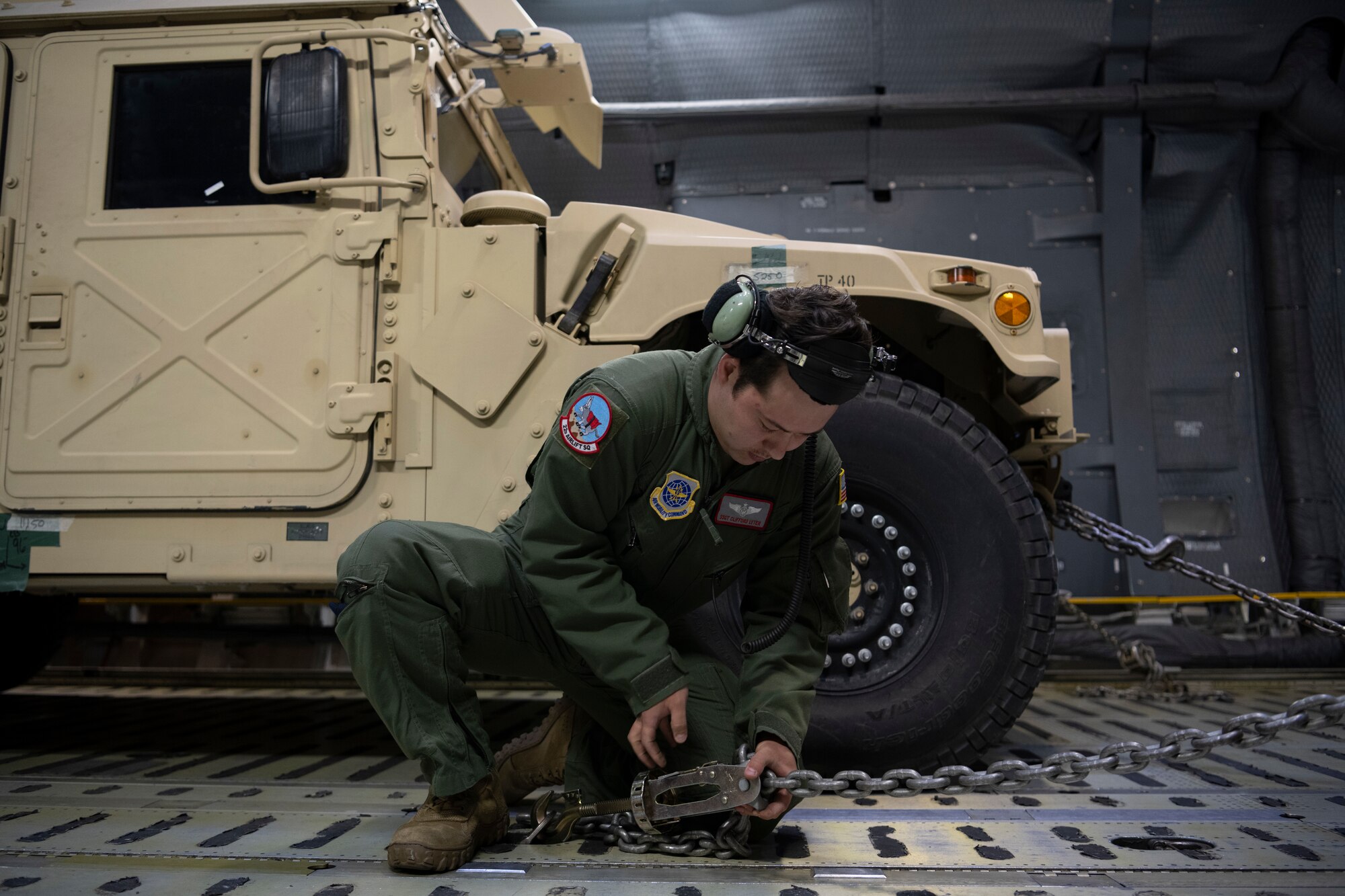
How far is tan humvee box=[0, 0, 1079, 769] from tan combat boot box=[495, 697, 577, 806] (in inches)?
25.2

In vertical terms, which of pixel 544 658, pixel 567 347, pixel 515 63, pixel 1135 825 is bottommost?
pixel 1135 825

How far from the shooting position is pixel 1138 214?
4.56 metres

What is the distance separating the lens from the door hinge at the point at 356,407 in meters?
2.44

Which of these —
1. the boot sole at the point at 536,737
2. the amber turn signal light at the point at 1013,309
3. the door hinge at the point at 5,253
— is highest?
the door hinge at the point at 5,253

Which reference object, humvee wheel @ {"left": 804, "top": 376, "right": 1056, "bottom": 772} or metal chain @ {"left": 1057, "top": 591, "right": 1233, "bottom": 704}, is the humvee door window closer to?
humvee wheel @ {"left": 804, "top": 376, "right": 1056, "bottom": 772}

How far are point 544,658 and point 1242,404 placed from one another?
4.31 meters

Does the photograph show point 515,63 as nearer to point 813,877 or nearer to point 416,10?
point 416,10

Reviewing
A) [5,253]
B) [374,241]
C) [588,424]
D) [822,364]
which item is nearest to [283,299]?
[374,241]

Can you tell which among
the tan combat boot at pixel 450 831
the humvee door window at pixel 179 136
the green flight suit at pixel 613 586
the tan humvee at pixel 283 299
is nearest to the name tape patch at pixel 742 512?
the green flight suit at pixel 613 586

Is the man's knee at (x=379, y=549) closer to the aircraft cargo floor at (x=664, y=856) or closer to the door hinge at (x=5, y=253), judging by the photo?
the aircraft cargo floor at (x=664, y=856)

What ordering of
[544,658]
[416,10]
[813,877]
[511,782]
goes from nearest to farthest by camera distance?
[813,877] < [544,658] < [511,782] < [416,10]

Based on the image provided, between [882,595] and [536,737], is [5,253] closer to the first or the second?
[536,737]

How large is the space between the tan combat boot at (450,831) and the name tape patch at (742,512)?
2.22 ft

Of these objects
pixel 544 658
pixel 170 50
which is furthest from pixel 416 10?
pixel 544 658
